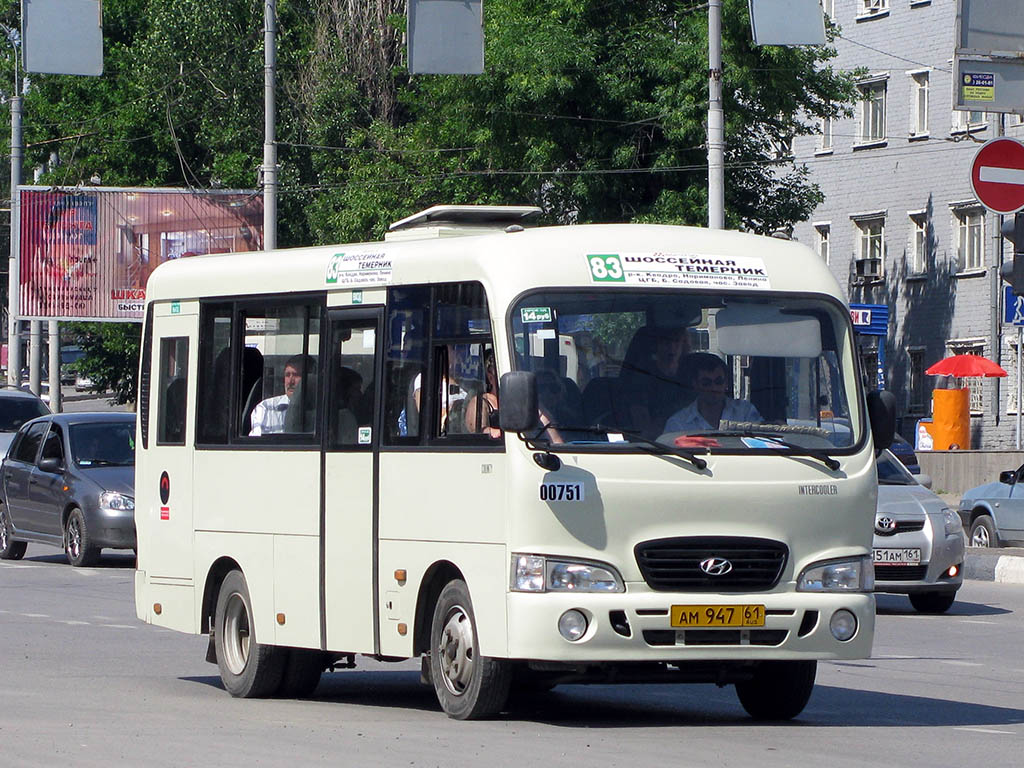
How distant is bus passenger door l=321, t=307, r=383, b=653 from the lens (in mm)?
11211

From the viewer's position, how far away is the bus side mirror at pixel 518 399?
9805 millimetres

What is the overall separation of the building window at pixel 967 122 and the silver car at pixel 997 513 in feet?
86.1

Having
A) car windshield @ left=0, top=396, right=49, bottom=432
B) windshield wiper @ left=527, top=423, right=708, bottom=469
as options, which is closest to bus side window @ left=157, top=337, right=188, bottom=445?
windshield wiper @ left=527, top=423, right=708, bottom=469

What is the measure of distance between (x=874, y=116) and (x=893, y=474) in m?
36.8

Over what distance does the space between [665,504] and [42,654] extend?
19.8 ft

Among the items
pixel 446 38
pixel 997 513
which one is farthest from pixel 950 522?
pixel 446 38

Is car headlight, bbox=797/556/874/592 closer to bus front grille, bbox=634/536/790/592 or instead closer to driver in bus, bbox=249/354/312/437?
bus front grille, bbox=634/536/790/592

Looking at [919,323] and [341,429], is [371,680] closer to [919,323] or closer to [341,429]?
[341,429]

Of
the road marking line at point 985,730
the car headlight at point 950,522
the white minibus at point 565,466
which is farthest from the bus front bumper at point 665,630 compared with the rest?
the car headlight at point 950,522

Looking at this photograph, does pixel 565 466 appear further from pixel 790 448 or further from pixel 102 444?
pixel 102 444

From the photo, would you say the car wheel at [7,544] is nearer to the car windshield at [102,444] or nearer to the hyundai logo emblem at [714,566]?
the car windshield at [102,444]

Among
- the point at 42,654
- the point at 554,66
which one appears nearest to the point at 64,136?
the point at 554,66

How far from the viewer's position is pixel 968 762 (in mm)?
9352

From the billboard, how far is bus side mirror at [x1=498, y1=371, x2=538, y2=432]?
38706mm
